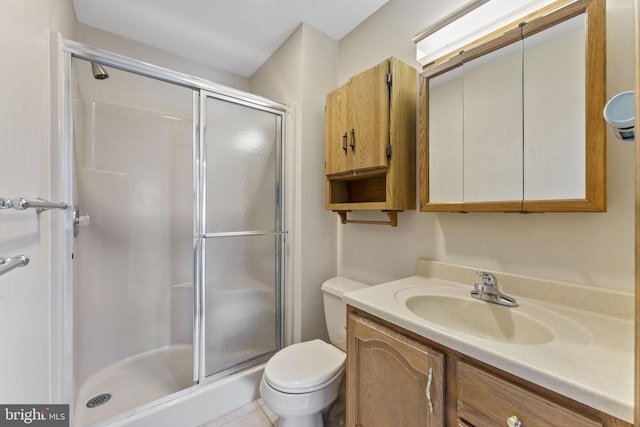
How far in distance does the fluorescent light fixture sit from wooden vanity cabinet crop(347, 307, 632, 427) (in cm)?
123

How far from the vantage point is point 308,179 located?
1783 millimetres

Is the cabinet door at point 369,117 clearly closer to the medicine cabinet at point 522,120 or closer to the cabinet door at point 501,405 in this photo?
the medicine cabinet at point 522,120

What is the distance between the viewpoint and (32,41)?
0.87m

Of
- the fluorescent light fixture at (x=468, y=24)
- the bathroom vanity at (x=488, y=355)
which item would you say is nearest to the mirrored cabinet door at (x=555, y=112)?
the fluorescent light fixture at (x=468, y=24)

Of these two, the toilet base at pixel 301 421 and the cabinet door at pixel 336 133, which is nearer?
the toilet base at pixel 301 421

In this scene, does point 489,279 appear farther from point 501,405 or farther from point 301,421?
point 301,421

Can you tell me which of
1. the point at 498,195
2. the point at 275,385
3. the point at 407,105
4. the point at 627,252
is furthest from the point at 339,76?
the point at 275,385

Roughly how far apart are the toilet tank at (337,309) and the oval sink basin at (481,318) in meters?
0.55

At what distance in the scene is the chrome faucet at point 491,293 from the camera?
0.96 m

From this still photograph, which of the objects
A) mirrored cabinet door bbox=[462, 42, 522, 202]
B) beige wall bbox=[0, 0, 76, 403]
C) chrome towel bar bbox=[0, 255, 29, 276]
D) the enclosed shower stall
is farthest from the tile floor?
mirrored cabinet door bbox=[462, 42, 522, 202]

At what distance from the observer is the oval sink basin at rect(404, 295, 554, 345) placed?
845 mm

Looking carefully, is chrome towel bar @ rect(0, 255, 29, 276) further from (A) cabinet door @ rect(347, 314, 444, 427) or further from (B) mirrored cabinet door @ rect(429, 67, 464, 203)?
(B) mirrored cabinet door @ rect(429, 67, 464, 203)

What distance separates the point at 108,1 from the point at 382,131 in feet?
5.96

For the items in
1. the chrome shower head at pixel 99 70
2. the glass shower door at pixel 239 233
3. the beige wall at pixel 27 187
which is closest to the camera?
the beige wall at pixel 27 187
